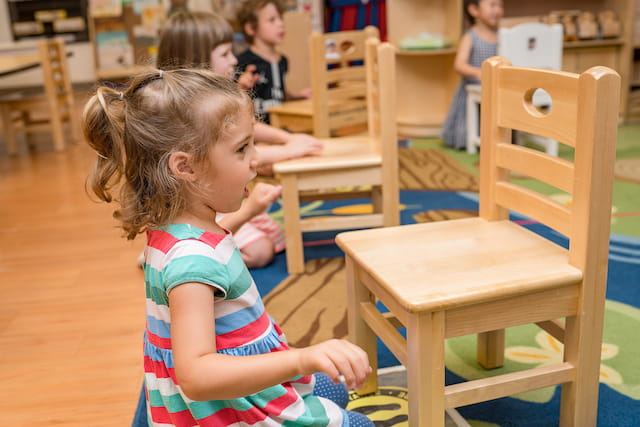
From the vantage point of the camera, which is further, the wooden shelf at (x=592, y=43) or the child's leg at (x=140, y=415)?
the wooden shelf at (x=592, y=43)

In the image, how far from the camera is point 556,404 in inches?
50.4

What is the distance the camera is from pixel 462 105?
3.63 meters

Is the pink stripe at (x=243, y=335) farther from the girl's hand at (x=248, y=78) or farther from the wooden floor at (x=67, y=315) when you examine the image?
the girl's hand at (x=248, y=78)

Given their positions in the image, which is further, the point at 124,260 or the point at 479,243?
the point at 124,260

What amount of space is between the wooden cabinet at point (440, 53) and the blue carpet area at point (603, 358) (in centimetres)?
202

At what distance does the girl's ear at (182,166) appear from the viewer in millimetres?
851

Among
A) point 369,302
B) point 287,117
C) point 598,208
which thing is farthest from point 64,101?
point 598,208

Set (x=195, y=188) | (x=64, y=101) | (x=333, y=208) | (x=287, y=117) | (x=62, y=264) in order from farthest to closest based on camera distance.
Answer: (x=64, y=101)
(x=287, y=117)
(x=333, y=208)
(x=62, y=264)
(x=195, y=188)

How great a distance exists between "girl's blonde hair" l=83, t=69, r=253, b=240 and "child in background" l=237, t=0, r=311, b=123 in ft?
6.41

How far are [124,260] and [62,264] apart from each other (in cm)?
23

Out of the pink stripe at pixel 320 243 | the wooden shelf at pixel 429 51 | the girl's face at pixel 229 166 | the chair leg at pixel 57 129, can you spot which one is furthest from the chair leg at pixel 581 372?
the chair leg at pixel 57 129

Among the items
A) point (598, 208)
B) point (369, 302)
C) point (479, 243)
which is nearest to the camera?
point (598, 208)

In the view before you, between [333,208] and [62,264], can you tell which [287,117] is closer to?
[333,208]

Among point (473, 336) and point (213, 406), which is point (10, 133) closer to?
point (473, 336)
